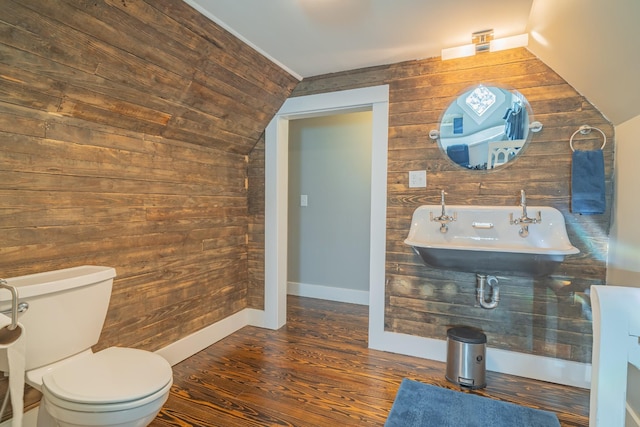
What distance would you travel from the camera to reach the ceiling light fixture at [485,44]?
1.87 meters

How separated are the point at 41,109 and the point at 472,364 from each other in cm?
258

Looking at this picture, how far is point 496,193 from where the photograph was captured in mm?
2090

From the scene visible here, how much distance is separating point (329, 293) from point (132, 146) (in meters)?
2.45

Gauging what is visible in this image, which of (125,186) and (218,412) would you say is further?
(125,186)

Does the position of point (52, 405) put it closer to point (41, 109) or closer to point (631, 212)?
point (41, 109)

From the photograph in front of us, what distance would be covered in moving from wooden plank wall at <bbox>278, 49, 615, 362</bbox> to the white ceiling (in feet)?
0.50

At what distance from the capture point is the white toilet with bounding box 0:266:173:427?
1143 millimetres

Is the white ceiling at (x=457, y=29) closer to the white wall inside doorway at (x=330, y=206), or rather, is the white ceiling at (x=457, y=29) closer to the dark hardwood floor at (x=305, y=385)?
the white wall inside doorway at (x=330, y=206)

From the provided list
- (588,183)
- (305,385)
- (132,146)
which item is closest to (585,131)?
(588,183)

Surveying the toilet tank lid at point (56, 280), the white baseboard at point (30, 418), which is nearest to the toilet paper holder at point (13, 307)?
the toilet tank lid at point (56, 280)

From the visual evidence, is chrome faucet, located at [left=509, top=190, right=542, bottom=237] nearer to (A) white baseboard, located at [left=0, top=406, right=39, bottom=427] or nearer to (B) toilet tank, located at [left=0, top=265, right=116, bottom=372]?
(B) toilet tank, located at [left=0, top=265, right=116, bottom=372]

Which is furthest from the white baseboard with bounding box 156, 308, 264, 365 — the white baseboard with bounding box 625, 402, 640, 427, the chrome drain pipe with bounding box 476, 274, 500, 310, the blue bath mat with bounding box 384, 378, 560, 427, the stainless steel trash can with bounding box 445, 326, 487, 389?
the white baseboard with bounding box 625, 402, 640, 427

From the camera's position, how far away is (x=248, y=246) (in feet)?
9.46

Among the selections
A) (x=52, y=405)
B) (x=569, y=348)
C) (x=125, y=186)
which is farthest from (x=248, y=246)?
(x=569, y=348)
